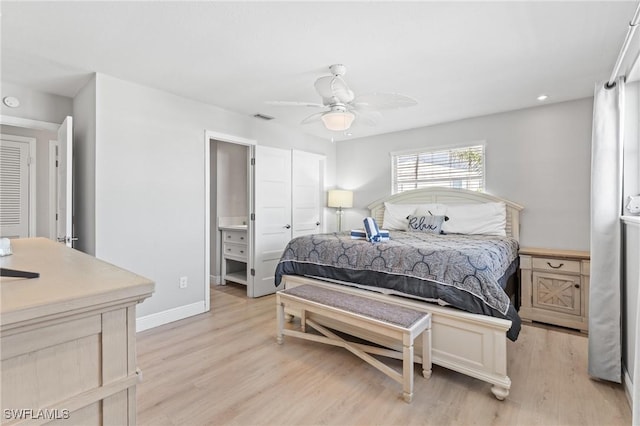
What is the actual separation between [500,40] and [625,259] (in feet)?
5.68

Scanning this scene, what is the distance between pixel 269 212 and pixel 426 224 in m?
2.07

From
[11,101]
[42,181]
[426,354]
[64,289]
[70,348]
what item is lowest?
[426,354]

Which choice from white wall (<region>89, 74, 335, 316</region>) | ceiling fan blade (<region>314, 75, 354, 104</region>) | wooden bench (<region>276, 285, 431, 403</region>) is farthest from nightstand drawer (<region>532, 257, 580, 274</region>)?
white wall (<region>89, 74, 335, 316</region>)

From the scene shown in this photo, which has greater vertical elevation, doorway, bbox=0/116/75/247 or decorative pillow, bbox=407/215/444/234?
doorway, bbox=0/116/75/247

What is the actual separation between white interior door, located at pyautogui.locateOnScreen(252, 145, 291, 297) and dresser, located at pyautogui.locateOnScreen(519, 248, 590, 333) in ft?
9.68

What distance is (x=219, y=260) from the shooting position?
492 cm

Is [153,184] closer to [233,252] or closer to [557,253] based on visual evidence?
[233,252]

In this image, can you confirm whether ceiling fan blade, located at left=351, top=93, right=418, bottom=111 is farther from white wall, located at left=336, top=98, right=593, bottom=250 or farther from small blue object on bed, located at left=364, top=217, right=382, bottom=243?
white wall, located at left=336, top=98, right=593, bottom=250

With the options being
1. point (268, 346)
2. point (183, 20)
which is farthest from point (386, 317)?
point (183, 20)

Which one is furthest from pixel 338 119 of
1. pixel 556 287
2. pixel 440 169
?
pixel 556 287

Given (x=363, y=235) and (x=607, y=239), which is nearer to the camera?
(x=607, y=239)

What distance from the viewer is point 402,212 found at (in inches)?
172

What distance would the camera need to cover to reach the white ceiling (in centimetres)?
189

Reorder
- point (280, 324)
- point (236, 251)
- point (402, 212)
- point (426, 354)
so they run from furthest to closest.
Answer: point (236, 251)
point (402, 212)
point (280, 324)
point (426, 354)
